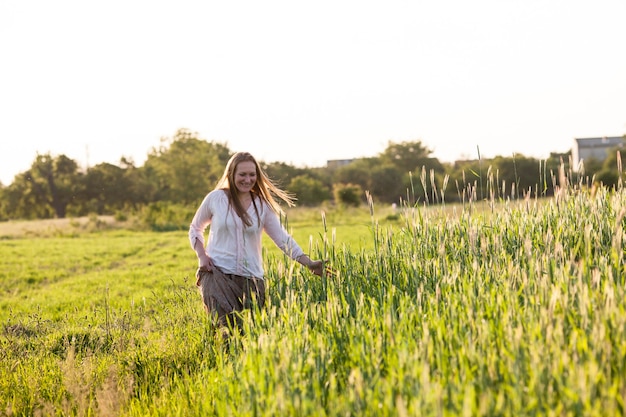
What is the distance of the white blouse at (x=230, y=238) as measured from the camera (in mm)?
5664

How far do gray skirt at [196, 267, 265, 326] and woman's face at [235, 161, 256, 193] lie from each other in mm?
741

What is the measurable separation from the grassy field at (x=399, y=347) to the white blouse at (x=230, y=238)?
0.96 ft

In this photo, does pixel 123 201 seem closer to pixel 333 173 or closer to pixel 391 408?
pixel 333 173

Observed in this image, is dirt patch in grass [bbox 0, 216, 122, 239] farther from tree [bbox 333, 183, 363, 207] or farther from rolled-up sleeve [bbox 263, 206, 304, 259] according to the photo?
rolled-up sleeve [bbox 263, 206, 304, 259]

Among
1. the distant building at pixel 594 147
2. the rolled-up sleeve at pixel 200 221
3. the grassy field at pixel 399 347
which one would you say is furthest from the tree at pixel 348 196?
the rolled-up sleeve at pixel 200 221

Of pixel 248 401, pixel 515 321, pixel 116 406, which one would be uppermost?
pixel 515 321

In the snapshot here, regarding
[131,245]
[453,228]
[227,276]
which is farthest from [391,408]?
[131,245]

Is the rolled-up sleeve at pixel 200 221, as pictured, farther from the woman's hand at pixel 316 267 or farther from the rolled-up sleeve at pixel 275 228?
the woman's hand at pixel 316 267

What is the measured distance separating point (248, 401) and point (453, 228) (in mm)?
3704

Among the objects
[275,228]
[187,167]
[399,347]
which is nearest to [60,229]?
[187,167]

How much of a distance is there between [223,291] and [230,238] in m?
0.46

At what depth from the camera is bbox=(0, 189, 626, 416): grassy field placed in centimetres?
302

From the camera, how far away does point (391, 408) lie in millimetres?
2865

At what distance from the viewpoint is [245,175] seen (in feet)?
18.7
